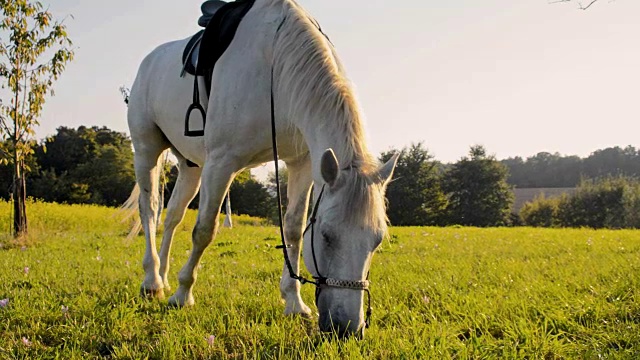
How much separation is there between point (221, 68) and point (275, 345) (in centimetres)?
215

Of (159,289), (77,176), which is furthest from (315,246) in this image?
(77,176)

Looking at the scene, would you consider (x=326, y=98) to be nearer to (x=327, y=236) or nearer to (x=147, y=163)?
(x=327, y=236)

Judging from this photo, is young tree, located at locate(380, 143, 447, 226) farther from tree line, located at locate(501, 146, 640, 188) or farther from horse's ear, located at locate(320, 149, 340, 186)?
horse's ear, located at locate(320, 149, 340, 186)

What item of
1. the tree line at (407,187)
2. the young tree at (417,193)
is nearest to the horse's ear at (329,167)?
the tree line at (407,187)

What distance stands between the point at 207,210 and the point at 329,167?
1499 mm

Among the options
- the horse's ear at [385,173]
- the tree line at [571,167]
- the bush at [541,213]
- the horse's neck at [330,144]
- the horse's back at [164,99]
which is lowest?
the bush at [541,213]

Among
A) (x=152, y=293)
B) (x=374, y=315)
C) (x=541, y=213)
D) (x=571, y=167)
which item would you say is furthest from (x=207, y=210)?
(x=571, y=167)

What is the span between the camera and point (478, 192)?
51.5 m

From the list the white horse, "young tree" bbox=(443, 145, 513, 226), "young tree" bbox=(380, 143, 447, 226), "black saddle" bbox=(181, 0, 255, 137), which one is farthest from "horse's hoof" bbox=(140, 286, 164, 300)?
"young tree" bbox=(443, 145, 513, 226)

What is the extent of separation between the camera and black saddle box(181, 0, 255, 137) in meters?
3.76

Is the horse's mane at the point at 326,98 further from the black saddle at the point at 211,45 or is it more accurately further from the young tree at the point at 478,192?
the young tree at the point at 478,192

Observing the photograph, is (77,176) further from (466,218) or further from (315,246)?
(315,246)

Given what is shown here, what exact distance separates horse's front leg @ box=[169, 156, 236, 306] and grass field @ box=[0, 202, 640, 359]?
18 cm

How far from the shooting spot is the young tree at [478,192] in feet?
167
